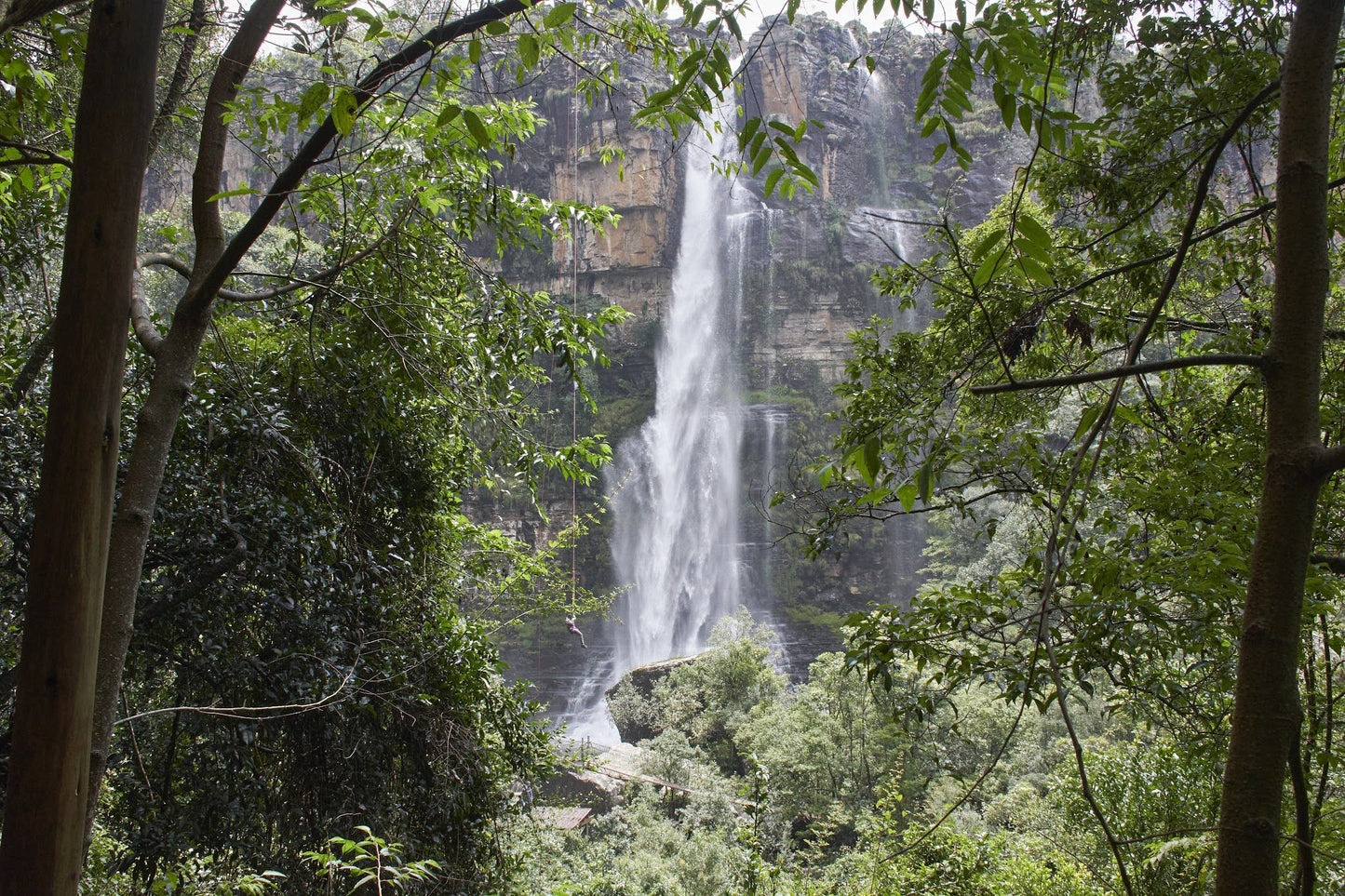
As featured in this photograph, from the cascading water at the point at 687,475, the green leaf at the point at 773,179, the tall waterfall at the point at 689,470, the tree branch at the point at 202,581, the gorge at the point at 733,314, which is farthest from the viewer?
the gorge at the point at 733,314

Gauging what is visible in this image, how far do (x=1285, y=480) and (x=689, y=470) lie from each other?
76.6 feet

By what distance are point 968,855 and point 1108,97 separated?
4.70 meters

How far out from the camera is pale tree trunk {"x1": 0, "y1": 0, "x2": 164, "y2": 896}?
95 cm

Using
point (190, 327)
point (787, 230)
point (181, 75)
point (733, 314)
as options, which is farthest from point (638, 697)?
point (787, 230)

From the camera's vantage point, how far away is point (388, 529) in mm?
3814

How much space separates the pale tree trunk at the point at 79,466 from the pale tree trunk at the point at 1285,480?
4.39 ft

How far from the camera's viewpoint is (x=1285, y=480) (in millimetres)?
894

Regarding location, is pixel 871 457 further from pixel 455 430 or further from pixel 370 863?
pixel 455 430

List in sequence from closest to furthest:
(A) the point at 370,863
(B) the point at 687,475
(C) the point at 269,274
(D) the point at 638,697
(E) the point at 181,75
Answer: (C) the point at 269,274 < (A) the point at 370,863 < (E) the point at 181,75 < (D) the point at 638,697 < (B) the point at 687,475

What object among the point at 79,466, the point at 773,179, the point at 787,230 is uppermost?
the point at 787,230

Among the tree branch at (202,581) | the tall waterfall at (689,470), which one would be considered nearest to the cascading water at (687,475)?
the tall waterfall at (689,470)

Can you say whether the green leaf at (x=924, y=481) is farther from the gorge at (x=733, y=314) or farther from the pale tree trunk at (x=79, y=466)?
the gorge at (x=733, y=314)

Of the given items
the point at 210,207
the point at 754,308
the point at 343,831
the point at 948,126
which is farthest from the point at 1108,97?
the point at 754,308

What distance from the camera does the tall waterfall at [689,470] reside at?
22562mm
